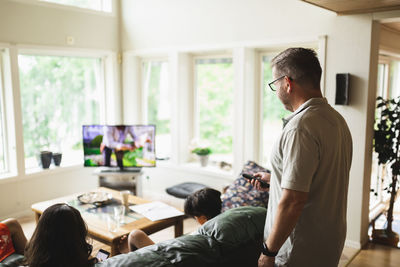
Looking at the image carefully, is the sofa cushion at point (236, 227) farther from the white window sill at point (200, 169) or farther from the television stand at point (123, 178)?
the television stand at point (123, 178)

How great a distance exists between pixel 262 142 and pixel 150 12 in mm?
2204

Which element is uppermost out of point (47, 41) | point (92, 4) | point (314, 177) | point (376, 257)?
point (92, 4)

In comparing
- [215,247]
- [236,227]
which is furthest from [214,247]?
[236,227]

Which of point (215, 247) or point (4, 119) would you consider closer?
point (215, 247)

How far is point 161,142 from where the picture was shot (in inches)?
211

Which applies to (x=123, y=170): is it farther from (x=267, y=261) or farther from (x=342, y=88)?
(x=267, y=261)

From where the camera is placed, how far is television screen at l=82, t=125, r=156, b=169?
14.4ft

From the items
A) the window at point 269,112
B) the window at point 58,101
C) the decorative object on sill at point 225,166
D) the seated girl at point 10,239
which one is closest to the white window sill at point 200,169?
the decorative object on sill at point 225,166

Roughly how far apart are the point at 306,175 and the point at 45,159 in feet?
13.1

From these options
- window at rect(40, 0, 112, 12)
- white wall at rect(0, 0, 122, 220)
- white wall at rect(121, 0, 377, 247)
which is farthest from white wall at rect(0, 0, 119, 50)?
white wall at rect(121, 0, 377, 247)

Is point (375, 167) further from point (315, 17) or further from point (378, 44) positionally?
point (315, 17)

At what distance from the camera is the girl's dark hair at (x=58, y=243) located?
168 centimetres

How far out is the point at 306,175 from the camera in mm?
1432

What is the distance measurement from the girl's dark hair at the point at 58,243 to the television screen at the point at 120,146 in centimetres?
267
